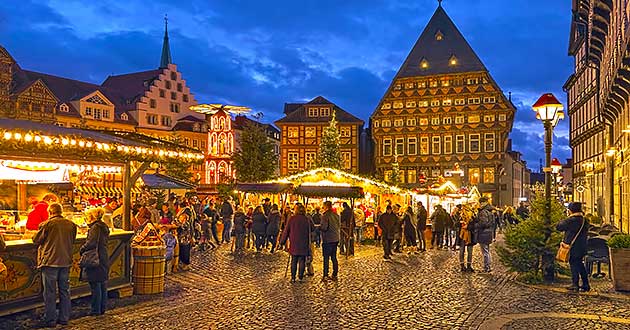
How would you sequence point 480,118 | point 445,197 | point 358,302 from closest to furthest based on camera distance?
point 358,302 → point 445,197 → point 480,118

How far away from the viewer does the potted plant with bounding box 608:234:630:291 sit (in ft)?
39.8

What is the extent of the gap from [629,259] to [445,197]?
18.4 meters

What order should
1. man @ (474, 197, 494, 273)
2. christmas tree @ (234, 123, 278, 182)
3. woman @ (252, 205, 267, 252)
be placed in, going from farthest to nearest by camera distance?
1. christmas tree @ (234, 123, 278, 182)
2. woman @ (252, 205, 267, 252)
3. man @ (474, 197, 494, 273)

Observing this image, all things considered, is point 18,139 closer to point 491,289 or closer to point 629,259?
point 491,289

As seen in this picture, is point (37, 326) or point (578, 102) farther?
point (578, 102)

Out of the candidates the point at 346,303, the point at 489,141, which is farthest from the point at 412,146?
the point at 346,303

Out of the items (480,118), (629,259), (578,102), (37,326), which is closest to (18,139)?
(37,326)

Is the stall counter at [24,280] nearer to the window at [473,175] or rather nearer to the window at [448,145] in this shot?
the window at [448,145]

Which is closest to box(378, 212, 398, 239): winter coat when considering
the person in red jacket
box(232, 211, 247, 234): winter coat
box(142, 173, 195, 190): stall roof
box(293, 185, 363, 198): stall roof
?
box(293, 185, 363, 198): stall roof

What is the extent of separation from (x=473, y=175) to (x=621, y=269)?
1706 inches

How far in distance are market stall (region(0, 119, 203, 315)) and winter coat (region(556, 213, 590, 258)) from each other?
26.7 ft

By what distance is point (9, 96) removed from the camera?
4838 cm

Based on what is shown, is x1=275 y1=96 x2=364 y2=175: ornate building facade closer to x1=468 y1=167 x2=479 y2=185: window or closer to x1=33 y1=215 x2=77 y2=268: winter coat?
x1=468 y1=167 x2=479 y2=185: window

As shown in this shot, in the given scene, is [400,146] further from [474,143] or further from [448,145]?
[474,143]
